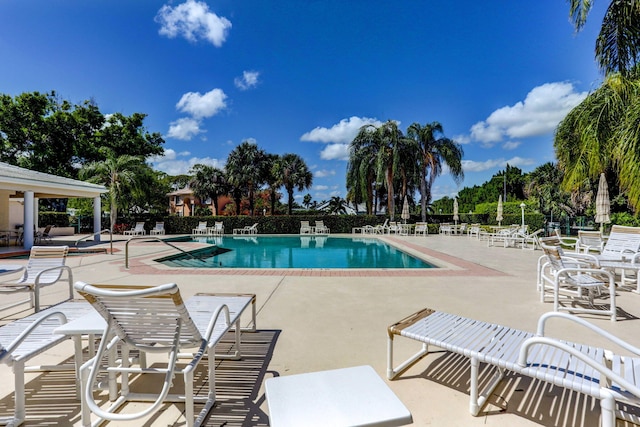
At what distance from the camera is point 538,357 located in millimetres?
1979

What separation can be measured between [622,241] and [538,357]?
626cm

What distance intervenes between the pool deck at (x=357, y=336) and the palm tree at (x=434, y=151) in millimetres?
17181

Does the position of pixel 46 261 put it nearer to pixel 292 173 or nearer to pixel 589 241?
pixel 589 241

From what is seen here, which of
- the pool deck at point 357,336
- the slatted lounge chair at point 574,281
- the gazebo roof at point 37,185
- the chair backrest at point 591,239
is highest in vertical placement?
the gazebo roof at point 37,185

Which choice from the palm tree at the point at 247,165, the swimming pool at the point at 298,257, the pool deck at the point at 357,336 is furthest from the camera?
the palm tree at the point at 247,165

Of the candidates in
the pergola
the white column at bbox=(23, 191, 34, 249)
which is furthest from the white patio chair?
the white column at bbox=(23, 191, 34, 249)

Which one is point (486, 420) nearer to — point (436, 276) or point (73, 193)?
point (436, 276)

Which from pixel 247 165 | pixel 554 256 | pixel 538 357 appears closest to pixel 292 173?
pixel 247 165

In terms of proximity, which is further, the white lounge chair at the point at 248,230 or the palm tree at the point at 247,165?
the palm tree at the point at 247,165

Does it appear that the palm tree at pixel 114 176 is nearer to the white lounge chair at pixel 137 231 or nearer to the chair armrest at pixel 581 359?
the white lounge chair at pixel 137 231

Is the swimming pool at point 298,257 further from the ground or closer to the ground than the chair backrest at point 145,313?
closer to the ground

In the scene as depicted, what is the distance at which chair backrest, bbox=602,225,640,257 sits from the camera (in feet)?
19.6

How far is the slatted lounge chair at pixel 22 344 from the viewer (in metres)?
1.96

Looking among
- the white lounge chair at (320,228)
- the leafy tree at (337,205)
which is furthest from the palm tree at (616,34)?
the leafy tree at (337,205)
